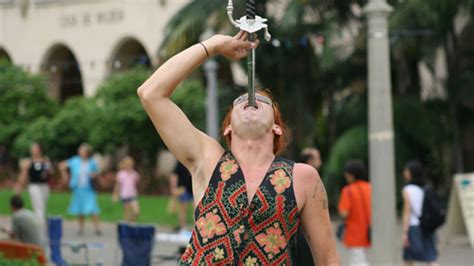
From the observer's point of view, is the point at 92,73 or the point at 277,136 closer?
the point at 277,136

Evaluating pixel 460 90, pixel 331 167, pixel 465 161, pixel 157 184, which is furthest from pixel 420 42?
pixel 157 184

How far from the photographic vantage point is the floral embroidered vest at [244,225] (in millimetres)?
3781

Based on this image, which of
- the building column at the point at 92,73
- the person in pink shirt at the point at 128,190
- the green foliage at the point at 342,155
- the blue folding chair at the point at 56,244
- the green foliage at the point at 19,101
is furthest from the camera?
the building column at the point at 92,73

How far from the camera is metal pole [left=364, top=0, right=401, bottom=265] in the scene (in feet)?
37.9

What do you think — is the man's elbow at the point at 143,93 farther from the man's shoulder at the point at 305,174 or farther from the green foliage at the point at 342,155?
the green foliage at the point at 342,155

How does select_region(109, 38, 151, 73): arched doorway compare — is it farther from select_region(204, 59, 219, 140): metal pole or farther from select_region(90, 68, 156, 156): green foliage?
select_region(204, 59, 219, 140): metal pole

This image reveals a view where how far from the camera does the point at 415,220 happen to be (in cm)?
1090

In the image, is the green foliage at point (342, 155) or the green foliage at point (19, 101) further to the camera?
the green foliage at point (19, 101)

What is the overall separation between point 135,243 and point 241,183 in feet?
24.2

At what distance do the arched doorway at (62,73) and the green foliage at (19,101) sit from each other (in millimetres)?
4619

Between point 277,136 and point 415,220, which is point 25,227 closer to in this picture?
point 415,220

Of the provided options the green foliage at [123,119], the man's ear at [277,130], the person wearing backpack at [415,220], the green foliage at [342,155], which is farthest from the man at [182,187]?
the green foliage at [123,119]

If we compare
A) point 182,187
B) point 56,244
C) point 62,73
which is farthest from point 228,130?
point 62,73

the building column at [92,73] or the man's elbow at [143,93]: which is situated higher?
the man's elbow at [143,93]
